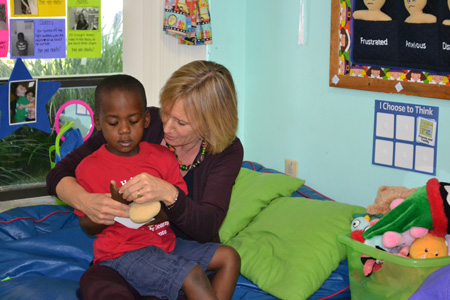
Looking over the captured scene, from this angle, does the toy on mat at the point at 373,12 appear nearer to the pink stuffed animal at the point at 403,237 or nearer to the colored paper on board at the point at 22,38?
the pink stuffed animal at the point at 403,237

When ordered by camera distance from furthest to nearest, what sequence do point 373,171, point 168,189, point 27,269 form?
point 373,171 < point 27,269 < point 168,189

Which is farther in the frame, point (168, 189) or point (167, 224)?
point (167, 224)

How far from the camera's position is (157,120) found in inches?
78.7

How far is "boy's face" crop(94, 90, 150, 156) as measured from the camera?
169 centimetres

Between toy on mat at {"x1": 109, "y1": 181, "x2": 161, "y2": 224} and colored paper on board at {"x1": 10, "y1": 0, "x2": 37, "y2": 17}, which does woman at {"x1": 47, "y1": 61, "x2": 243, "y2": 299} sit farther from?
colored paper on board at {"x1": 10, "y1": 0, "x2": 37, "y2": 17}

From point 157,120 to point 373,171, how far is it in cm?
110

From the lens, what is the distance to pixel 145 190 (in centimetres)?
155

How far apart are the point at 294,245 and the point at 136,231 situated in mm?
776

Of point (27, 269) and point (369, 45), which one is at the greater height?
point (369, 45)

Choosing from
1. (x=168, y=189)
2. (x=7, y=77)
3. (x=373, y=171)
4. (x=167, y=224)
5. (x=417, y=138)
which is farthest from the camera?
(x=7, y=77)

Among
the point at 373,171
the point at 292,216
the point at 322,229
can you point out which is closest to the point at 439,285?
the point at 322,229

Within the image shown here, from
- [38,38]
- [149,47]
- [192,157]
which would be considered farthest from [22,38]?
[192,157]

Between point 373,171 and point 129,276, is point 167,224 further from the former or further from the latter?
point 373,171

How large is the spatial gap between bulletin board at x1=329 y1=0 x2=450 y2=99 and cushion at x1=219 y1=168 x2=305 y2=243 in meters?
0.52
